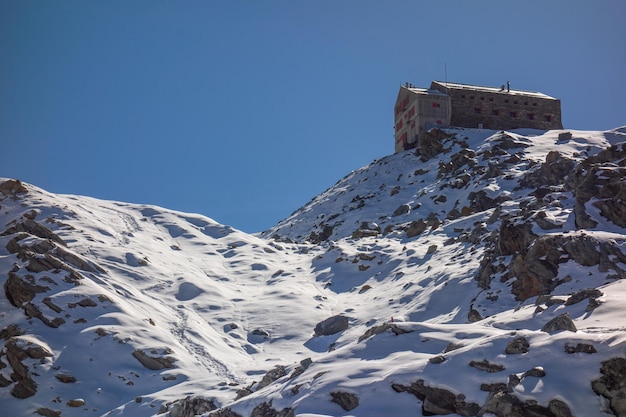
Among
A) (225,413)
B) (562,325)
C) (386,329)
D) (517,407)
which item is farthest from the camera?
(386,329)

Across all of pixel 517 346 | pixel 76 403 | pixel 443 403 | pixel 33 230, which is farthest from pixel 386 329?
pixel 33 230

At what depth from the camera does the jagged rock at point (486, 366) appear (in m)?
15.3

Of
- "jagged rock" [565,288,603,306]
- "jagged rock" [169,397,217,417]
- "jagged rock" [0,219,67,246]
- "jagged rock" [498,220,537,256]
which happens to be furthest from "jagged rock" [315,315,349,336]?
"jagged rock" [0,219,67,246]

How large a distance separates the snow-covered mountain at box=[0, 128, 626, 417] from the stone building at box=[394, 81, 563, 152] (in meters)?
12.3

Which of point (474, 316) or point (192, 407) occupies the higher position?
point (474, 316)

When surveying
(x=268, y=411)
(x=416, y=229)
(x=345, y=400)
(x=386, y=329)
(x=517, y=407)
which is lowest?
(x=268, y=411)

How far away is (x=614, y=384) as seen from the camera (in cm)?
1345

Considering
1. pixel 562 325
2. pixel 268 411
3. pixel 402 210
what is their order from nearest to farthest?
pixel 562 325 < pixel 268 411 < pixel 402 210

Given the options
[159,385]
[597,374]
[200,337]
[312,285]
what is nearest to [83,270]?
[200,337]

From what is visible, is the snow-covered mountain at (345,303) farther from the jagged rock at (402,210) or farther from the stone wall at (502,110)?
the stone wall at (502,110)

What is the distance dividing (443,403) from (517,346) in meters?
2.48

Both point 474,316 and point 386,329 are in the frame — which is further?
point 474,316

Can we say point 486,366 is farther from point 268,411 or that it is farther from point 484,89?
point 484,89

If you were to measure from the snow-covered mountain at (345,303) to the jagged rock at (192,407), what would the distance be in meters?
0.09
